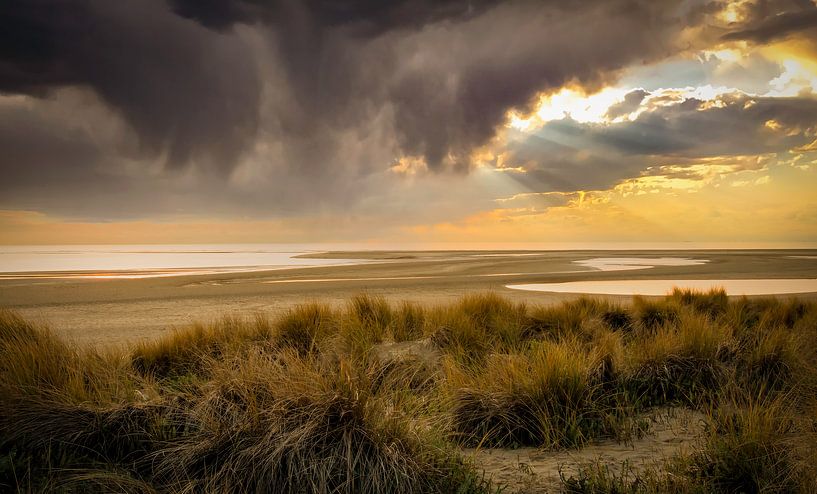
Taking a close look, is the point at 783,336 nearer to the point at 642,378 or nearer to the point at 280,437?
the point at 642,378

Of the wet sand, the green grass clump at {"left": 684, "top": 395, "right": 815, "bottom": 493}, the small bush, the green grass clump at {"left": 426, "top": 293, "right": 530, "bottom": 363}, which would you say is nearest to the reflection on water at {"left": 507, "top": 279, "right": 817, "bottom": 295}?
the wet sand

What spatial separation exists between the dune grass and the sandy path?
0.15 m

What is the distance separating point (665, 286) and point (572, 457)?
889 inches

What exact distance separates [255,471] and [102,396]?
2414mm

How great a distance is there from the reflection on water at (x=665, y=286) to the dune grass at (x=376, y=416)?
1503cm

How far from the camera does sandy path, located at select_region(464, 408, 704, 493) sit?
4.65m

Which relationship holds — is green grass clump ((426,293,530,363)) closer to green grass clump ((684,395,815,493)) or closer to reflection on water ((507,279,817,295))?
green grass clump ((684,395,815,493))

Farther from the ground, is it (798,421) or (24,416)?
(24,416)

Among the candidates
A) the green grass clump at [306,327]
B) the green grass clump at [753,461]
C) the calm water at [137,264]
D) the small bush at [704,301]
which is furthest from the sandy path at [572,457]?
the calm water at [137,264]

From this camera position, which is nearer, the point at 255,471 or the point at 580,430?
the point at 255,471

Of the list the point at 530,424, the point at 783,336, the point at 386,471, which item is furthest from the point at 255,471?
the point at 783,336

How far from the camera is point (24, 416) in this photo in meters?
5.28

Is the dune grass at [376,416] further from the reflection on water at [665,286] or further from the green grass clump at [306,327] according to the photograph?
the reflection on water at [665,286]

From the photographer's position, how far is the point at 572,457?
515 centimetres
